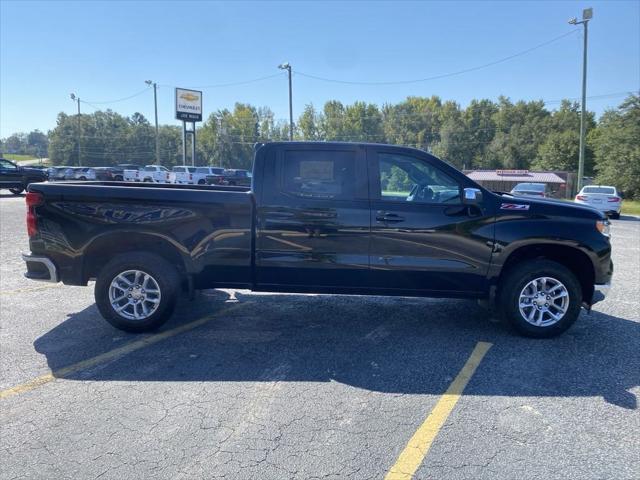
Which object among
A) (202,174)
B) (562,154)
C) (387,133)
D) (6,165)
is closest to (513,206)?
(6,165)

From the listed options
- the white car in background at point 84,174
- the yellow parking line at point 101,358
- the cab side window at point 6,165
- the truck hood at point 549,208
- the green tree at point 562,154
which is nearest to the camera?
the yellow parking line at point 101,358

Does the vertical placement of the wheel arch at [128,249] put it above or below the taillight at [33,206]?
below

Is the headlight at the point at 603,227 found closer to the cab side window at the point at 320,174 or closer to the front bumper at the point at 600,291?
the front bumper at the point at 600,291

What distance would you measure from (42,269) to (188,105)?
4372 cm

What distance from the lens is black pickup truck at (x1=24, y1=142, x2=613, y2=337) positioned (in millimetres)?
4754

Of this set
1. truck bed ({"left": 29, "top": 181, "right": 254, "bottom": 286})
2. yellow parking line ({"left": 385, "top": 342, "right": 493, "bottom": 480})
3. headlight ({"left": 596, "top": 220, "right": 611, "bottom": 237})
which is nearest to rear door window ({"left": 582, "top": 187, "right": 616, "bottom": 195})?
headlight ({"left": 596, "top": 220, "right": 611, "bottom": 237})

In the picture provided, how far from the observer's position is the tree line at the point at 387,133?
69000 mm

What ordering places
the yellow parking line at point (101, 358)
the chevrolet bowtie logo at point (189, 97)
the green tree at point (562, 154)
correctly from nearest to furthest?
the yellow parking line at point (101, 358) < the chevrolet bowtie logo at point (189, 97) < the green tree at point (562, 154)

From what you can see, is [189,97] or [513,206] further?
[189,97]

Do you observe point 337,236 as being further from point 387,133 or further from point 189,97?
point 387,133

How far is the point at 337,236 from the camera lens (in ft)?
15.7

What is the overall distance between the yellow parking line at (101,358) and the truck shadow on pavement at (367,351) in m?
0.09

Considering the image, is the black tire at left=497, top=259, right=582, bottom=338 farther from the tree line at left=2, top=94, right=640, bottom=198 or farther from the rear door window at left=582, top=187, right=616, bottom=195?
the tree line at left=2, top=94, right=640, bottom=198

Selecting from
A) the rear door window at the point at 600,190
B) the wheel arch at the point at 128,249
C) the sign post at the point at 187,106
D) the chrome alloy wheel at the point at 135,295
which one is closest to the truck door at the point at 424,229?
the wheel arch at the point at 128,249
